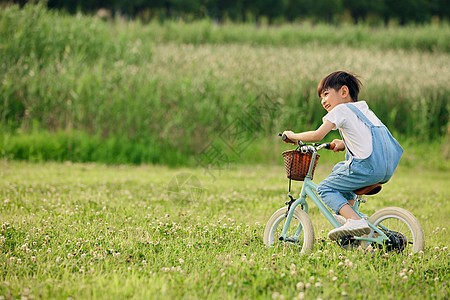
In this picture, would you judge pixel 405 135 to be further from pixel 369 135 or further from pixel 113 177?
pixel 369 135

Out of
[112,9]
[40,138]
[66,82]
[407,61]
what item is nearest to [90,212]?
[40,138]

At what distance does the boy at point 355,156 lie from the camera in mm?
4371

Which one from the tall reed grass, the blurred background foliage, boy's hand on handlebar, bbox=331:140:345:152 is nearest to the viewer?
boy's hand on handlebar, bbox=331:140:345:152

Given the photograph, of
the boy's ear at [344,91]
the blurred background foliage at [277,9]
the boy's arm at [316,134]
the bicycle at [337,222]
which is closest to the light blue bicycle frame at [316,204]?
the bicycle at [337,222]

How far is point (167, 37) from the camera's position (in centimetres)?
2209

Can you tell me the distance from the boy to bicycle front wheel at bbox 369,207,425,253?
1.05 feet

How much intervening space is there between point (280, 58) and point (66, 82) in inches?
325

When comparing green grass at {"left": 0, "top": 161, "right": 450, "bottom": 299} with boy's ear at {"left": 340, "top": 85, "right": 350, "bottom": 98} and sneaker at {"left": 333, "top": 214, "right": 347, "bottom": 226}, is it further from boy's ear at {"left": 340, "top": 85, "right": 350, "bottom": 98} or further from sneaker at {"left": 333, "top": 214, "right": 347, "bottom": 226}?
boy's ear at {"left": 340, "top": 85, "right": 350, "bottom": 98}

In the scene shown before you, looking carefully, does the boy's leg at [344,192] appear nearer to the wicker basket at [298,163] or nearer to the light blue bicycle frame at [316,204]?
the light blue bicycle frame at [316,204]

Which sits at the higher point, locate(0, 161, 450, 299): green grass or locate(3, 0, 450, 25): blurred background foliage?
locate(3, 0, 450, 25): blurred background foliage

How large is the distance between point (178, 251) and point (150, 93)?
8.14m

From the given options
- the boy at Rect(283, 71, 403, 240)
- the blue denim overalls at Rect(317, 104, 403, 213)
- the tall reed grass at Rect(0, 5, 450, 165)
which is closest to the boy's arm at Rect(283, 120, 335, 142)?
the boy at Rect(283, 71, 403, 240)

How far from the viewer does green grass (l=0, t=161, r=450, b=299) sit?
3.68 meters

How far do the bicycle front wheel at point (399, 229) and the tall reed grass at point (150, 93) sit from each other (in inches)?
278
